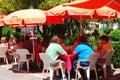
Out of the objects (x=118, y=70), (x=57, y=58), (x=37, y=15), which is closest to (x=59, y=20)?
(x=37, y=15)

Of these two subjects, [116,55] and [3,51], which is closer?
[116,55]

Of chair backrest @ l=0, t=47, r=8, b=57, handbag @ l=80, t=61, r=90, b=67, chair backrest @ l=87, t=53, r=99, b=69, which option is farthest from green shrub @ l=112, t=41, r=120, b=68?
chair backrest @ l=0, t=47, r=8, b=57

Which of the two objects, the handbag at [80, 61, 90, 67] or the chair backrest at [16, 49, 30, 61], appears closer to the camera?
the handbag at [80, 61, 90, 67]

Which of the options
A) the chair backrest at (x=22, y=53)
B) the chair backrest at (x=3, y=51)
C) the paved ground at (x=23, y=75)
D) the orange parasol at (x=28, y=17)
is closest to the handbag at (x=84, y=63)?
the paved ground at (x=23, y=75)

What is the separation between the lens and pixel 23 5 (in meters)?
22.4

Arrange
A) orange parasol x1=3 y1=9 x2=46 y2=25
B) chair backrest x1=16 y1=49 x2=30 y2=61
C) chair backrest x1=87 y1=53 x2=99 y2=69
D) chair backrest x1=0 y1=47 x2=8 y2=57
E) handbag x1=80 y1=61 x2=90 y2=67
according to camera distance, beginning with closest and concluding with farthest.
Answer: chair backrest x1=87 y1=53 x2=99 y2=69, handbag x1=80 y1=61 x2=90 y2=67, orange parasol x1=3 y1=9 x2=46 y2=25, chair backrest x1=16 y1=49 x2=30 y2=61, chair backrest x1=0 y1=47 x2=8 y2=57

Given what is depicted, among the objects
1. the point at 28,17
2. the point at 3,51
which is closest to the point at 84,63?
the point at 28,17

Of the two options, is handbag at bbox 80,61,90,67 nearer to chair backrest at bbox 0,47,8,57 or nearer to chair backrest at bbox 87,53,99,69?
chair backrest at bbox 87,53,99,69

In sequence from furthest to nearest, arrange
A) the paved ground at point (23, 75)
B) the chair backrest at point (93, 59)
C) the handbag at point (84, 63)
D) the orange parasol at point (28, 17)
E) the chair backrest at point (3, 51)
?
the chair backrest at point (3, 51) → the orange parasol at point (28, 17) → the paved ground at point (23, 75) → the handbag at point (84, 63) → the chair backrest at point (93, 59)

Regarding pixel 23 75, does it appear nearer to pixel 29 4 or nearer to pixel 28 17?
pixel 28 17

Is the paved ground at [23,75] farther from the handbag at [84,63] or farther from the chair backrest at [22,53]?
the handbag at [84,63]

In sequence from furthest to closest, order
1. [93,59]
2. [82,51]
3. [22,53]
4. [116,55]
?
[22,53], [116,55], [82,51], [93,59]

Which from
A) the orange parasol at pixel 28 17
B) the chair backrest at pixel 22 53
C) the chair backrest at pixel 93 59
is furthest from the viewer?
the chair backrest at pixel 22 53

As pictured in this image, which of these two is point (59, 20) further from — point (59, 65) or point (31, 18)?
point (59, 65)
